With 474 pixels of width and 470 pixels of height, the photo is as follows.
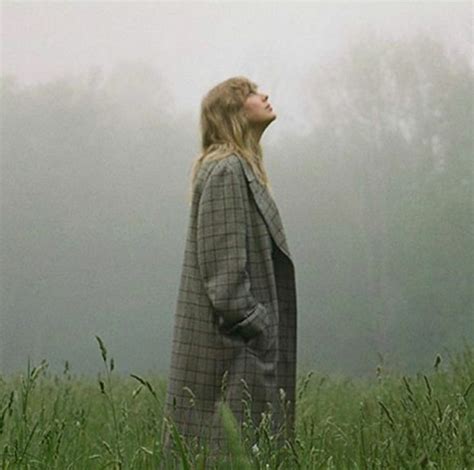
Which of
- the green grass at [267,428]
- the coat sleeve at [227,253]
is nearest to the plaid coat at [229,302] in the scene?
the coat sleeve at [227,253]

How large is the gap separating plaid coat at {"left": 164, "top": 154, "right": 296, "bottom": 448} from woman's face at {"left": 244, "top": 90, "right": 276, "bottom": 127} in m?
0.22

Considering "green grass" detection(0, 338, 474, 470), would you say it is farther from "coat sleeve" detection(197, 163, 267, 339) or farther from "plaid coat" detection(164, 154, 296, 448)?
"coat sleeve" detection(197, 163, 267, 339)

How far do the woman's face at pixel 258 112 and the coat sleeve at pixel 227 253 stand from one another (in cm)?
30

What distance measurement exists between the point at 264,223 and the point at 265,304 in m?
0.32

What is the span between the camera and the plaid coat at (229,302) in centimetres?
307

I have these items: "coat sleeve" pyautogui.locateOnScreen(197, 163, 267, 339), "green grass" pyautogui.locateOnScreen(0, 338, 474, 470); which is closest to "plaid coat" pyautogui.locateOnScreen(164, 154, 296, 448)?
"coat sleeve" pyautogui.locateOnScreen(197, 163, 267, 339)

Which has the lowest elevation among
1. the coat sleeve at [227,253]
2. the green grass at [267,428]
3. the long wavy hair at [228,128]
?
the green grass at [267,428]

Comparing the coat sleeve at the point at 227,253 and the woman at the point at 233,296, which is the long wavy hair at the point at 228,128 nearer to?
the woman at the point at 233,296

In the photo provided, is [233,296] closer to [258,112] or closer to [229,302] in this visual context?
[229,302]

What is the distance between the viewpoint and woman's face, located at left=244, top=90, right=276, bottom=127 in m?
3.43

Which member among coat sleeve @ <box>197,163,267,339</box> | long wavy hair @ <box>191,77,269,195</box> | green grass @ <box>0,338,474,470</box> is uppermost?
long wavy hair @ <box>191,77,269,195</box>

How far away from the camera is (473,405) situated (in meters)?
3.59

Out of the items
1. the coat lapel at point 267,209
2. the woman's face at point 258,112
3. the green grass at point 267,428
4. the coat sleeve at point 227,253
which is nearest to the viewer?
the green grass at point 267,428

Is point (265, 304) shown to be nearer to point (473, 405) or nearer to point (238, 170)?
point (238, 170)
